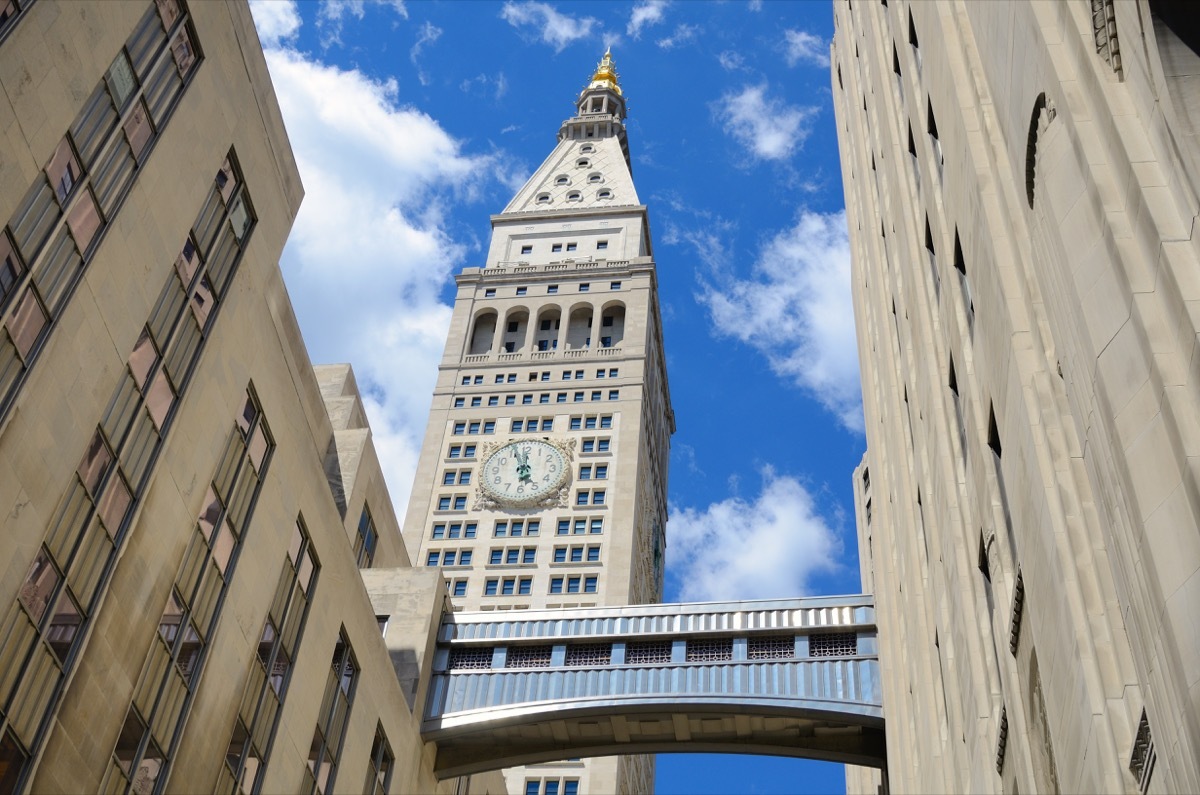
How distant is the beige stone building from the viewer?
16984mm

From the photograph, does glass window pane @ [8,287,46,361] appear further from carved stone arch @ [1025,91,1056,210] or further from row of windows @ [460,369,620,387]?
row of windows @ [460,369,620,387]

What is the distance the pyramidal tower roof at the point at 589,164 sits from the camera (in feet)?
353

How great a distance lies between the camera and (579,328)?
311 feet

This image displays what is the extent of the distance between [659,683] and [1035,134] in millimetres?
26808

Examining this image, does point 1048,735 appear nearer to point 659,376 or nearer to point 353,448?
point 353,448

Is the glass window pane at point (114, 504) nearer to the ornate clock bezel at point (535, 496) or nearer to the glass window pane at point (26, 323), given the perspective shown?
the glass window pane at point (26, 323)

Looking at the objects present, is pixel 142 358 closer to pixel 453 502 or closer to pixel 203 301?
pixel 203 301

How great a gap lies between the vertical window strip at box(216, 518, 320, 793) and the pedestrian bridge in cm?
1077

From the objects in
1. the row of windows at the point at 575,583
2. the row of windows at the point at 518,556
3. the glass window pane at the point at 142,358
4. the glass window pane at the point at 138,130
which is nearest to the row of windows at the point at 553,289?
the row of windows at the point at 518,556

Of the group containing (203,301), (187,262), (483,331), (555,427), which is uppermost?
(483,331)

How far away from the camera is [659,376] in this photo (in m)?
99.8

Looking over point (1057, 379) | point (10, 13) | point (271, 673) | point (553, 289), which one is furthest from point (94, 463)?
point (553, 289)

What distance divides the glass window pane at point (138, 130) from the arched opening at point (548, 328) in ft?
234

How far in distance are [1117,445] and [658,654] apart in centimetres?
2907
